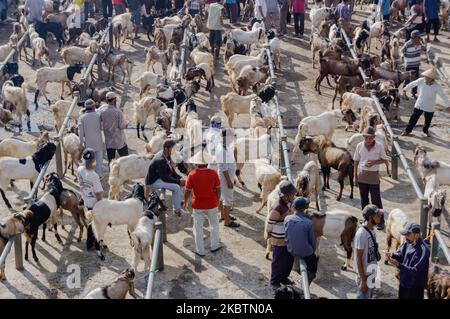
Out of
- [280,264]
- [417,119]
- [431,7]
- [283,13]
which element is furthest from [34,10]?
[280,264]

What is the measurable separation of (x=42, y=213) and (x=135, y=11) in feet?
44.2

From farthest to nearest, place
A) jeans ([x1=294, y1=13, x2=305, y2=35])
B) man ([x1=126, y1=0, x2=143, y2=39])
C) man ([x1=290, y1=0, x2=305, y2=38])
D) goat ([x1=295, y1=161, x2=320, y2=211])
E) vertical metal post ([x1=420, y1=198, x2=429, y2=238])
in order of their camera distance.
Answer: man ([x1=126, y1=0, x2=143, y2=39]), jeans ([x1=294, y1=13, x2=305, y2=35]), man ([x1=290, y1=0, x2=305, y2=38]), goat ([x1=295, y1=161, x2=320, y2=211]), vertical metal post ([x1=420, y1=198, x2=429, y2=238])

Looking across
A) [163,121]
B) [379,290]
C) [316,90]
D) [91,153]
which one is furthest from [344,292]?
[316,90]

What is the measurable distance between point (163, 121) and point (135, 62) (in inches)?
278

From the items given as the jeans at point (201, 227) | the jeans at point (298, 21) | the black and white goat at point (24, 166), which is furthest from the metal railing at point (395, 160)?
the black and white goat at point (24, 166)

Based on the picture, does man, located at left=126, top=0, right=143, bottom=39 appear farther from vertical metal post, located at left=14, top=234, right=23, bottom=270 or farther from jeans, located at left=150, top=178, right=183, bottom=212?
vertical metal post, located at left=14, top=234, right=23, bottom=270

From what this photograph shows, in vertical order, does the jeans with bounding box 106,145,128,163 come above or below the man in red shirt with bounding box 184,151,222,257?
below

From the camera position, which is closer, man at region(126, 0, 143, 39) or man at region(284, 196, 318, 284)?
man at region(284, 196, 318, 284)

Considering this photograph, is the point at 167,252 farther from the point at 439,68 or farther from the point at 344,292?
the point at 439,68

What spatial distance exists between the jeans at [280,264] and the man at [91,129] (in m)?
4.43

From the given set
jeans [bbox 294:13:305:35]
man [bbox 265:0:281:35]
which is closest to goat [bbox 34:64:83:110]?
man [bbox 265:0:281:35]

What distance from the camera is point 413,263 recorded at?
8922mm

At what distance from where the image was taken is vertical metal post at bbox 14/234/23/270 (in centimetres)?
1090

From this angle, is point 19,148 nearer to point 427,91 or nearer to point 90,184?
point 90,184
